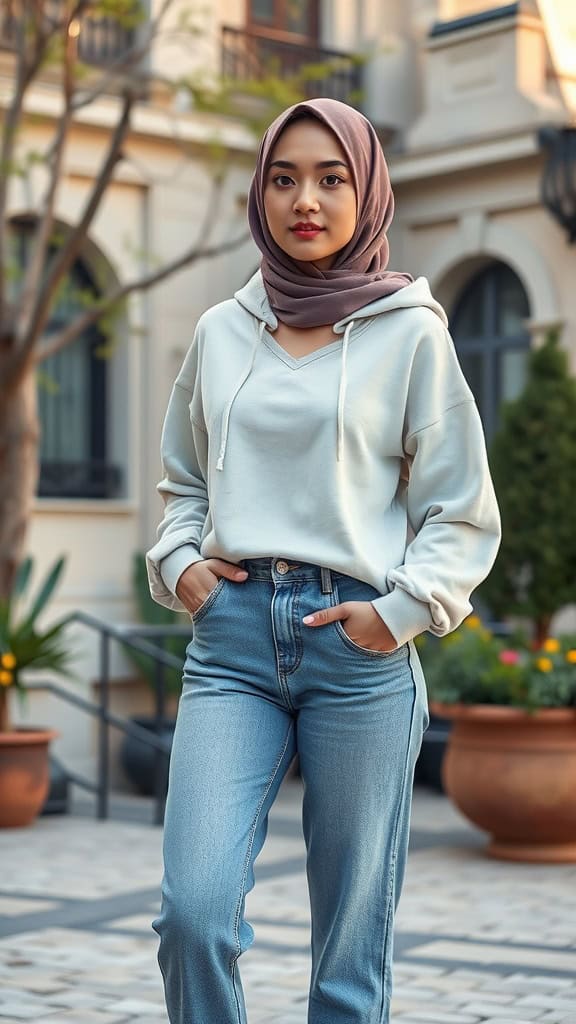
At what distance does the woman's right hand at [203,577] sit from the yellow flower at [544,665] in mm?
4928

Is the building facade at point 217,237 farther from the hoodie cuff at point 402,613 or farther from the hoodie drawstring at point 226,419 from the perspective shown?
the hoodie cuff at point 402,613

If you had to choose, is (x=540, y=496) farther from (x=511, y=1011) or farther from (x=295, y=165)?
(x=295, y=165)

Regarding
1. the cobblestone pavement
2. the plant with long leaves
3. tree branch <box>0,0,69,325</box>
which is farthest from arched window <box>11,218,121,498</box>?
the cobblestone pavement

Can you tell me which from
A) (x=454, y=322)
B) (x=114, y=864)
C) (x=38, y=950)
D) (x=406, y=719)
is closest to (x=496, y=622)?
(x=454, y=322)

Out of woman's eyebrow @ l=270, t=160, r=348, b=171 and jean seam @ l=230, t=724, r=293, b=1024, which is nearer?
jean seam @ l=230, t=724, r=293, b=1024

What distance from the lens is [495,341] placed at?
42.9ft

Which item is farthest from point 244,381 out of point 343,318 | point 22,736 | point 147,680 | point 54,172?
point 147,680

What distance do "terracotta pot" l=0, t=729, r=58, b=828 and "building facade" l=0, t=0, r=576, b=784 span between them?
2845 mm

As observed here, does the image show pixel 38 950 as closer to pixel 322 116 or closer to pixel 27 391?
pixel 322 116

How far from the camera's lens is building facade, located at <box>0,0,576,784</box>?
12.4 meters

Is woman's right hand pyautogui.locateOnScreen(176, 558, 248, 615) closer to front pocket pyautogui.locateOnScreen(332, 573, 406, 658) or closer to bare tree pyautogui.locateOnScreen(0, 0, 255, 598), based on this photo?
front pocket pyautogui.locateOnScreen(332, 573, 406, 658)

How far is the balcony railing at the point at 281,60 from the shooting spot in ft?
43.9

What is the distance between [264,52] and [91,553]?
4277mm

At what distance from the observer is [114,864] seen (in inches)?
311
